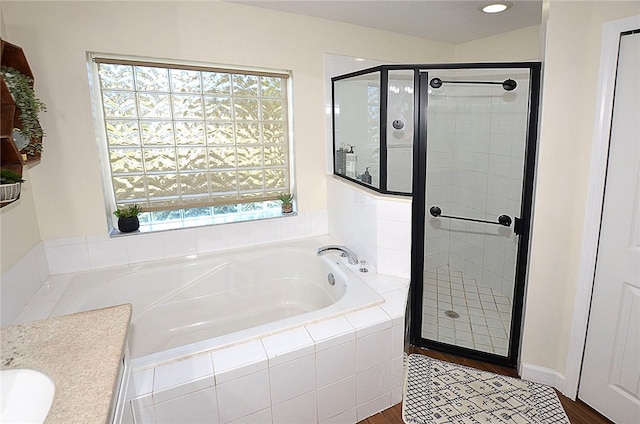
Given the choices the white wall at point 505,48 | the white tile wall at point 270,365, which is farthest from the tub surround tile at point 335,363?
the white wall at point 505,48

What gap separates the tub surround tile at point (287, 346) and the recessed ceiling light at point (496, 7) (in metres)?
2.38

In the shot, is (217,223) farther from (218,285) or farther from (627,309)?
(627,309)

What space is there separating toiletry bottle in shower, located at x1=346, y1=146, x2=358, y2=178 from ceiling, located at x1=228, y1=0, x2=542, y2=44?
0.97 m

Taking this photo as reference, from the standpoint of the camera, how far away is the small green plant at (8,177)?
1491mm

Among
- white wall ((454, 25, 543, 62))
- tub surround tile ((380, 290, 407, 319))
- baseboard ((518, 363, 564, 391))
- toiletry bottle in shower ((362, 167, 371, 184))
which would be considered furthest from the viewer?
white wall ((454, 25, 543, 62))

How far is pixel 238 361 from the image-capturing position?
1493 millimetres

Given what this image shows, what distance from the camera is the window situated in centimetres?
232

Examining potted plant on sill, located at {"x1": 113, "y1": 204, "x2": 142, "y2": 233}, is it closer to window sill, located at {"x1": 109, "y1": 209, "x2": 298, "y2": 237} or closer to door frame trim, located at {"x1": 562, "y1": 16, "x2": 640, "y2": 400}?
window sill, located at {"x1": 109, "y1": 209, "x2": 298, "y2": 237}

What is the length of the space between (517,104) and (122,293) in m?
2.77

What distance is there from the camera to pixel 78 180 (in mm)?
2203

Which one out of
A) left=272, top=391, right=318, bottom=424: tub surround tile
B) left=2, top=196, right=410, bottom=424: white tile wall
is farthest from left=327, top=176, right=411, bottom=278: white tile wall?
left=272, top=391, right=318, bottom=424: tub surround tile

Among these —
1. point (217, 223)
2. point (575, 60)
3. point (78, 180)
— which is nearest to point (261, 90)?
point (217, 223)

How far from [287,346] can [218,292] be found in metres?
1.14

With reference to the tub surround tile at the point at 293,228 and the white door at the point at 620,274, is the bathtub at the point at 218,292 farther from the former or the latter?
the white door at the point at 620,274
